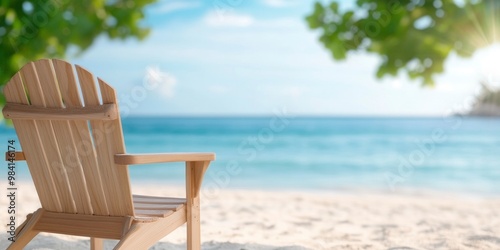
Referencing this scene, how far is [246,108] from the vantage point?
102ft

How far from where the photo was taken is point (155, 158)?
240 centimetres

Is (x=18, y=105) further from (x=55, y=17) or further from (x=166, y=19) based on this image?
(x=166, y=19)

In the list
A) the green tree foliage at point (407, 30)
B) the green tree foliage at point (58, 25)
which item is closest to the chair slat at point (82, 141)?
the green tree foliage at point (407, 30)

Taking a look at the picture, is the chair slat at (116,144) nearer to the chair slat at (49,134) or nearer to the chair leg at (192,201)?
the chair slat at (49,134)

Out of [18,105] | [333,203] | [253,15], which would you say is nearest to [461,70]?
[253,15]

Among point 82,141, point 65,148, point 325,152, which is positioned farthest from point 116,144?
point 325,152

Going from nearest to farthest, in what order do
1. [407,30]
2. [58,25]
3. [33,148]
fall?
1. [33,148]
2. [407,30]
3. [58,25]

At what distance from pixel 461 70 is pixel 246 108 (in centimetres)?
1103

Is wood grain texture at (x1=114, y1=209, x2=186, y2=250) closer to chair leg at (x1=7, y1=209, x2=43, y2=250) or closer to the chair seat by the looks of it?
the chair seat

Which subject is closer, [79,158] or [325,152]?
[79,158]

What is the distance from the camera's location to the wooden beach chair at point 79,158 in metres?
2.35

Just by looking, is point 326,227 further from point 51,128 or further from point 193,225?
point 51,128

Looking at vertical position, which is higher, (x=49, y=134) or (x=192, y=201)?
(x=49, y=134)

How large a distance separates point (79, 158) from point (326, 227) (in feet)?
8.80
